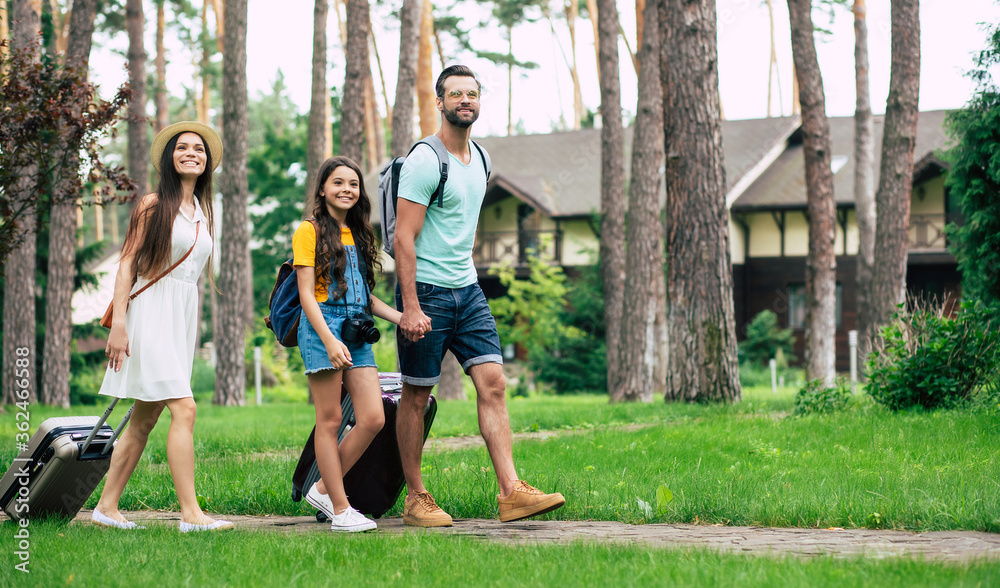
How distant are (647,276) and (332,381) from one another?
13.0 metres

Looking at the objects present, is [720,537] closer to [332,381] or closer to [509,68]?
[332,381]

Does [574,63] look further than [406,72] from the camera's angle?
Yes

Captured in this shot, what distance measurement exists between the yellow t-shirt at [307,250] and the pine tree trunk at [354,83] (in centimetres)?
1212

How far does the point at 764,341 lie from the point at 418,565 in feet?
86.3

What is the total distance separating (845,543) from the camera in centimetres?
412

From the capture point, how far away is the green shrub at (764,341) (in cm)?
2875

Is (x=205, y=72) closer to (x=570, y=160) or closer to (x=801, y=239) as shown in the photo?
(x=570, y=160)

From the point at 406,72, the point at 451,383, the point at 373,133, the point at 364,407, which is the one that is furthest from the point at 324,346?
the point at 373,133

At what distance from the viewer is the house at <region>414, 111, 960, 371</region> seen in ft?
97.2

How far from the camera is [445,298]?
486 cm

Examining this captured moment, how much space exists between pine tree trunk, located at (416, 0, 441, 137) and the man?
66.1ft

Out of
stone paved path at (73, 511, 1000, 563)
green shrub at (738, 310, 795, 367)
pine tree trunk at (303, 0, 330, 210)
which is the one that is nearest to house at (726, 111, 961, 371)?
green shrub at (738, 310, 795, 367)

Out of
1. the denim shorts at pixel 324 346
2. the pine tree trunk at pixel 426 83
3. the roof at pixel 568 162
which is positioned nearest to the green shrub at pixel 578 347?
the roof at pixel 568 162

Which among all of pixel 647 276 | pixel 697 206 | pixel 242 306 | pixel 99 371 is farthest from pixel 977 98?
pixel 99 371
